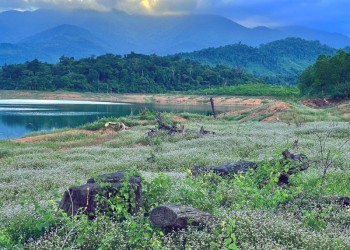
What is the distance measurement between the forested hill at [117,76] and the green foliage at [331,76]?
199 ft

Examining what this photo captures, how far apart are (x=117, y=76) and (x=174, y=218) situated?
417ft

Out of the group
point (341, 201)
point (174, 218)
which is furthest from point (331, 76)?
point (174, 218)

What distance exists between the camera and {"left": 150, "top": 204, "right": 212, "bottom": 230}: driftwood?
8025 millimetres

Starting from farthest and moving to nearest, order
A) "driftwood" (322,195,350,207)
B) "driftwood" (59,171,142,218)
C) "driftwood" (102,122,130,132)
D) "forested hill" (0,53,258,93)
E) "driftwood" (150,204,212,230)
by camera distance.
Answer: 1. "forested hill" (0,53,258,93)
2. "driftwood" (102,122,130,132)
3. "driftwood" (322,195,350,207)
4. "driftwood" (59,171,142,218)
5. "driftwood" (150,204,212,230)

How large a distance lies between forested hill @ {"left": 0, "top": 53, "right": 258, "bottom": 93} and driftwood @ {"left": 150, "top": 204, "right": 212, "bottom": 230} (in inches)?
4525

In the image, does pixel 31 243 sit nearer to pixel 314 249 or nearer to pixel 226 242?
pixel 226 242

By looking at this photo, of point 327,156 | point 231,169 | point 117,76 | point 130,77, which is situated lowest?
point 231,169

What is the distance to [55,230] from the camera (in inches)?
330

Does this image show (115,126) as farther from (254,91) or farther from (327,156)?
(254,91)

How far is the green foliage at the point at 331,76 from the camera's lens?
65.4m

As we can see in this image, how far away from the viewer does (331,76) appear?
68.6m

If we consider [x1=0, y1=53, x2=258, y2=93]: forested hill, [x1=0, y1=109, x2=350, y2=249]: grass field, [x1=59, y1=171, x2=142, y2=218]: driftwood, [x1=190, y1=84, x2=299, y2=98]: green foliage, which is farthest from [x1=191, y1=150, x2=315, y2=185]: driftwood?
[x1=0, y1=53, x2=258, y2=93]: forested hill

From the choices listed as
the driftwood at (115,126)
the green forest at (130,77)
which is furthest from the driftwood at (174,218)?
→ the green forest at (130,77)

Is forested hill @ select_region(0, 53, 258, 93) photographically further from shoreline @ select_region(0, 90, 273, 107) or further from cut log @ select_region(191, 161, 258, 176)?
cut log @ select_region(191, 161, 258, 176)
